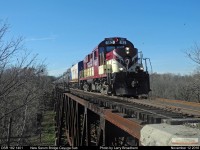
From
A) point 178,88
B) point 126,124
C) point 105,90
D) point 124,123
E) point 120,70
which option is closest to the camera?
point 126,124

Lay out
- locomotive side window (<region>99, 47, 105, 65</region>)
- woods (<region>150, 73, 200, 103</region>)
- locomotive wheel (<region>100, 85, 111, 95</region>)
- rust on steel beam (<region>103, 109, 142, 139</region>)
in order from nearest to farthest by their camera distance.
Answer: rust on steel beam (<region>103, 109, 142, 139</region>)
locomotive wheel (<region>100, 85, 111, 95</region>)
locomotive side window (<region>99, 47, 105, 65</region>)
woods (<region>150, 73, 200, 103</region>)

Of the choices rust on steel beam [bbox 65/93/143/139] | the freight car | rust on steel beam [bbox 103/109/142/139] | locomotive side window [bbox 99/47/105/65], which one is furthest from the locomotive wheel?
rust on steel beam [bbox 103/109/142/139]

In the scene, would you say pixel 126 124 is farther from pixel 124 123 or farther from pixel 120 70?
pixel 120 70

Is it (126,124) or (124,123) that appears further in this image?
(124,123)

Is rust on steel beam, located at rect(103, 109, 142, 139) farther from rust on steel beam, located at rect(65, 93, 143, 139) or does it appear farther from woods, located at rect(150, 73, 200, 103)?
woods, located at rect(150, 73, 200, 103)

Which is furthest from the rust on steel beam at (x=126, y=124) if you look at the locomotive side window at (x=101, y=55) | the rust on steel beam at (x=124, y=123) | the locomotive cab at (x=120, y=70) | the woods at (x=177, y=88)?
the locomotive side window at (x=101, y=55)

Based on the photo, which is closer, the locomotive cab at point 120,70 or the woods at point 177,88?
the locomotive cab at point 120,70

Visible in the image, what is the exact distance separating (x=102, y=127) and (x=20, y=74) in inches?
172

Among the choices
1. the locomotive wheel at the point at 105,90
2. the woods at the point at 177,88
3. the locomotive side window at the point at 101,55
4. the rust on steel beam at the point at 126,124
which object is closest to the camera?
the rust on steel beam at the point at 126,124

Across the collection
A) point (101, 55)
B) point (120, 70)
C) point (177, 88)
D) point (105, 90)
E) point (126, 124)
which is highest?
point (101, 55)

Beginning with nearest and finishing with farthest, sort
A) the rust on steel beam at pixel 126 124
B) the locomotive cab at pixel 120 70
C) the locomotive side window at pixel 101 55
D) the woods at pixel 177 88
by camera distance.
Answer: the rust on steel beam at pixel 126 124 → the locomotive cab at pixel 120 70 → the locomotive side window at pixel 101 55 → the woods at pixel 177 88

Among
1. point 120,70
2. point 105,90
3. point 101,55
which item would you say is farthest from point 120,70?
point 101,55

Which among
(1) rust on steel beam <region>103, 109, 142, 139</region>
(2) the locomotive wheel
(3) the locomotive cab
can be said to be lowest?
(1) rust on steel beam <region>103, 109, 142, 139</region>

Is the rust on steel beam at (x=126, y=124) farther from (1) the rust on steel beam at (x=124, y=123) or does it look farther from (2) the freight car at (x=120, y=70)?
(2) the freight car at (x=120, y=70)
